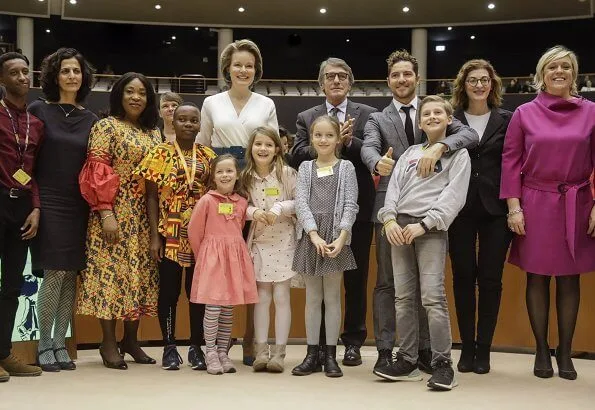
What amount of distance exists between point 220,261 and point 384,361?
101 centimetres

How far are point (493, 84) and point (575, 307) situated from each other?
4.23 ft

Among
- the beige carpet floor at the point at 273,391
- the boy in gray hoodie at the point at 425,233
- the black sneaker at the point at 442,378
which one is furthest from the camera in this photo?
the boy in gray hoodie at the point at 425,233

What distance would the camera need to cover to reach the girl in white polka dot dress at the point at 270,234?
3762 millimetres

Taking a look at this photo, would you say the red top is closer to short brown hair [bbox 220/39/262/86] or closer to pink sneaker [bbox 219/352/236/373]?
short brown hair [bbox 220/39/262/86]

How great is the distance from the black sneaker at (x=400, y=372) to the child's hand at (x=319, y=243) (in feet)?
2.15

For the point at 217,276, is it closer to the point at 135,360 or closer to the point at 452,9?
the point at 135,360

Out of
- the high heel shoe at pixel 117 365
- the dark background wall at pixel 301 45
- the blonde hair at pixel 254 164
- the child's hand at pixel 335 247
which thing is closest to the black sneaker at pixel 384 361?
the child's hand at pixel 335 247

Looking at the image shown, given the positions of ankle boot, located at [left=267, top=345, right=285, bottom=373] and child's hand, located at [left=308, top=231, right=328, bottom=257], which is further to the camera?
ankle boot, located at [left=267, top=345, right=285, bottom=373]

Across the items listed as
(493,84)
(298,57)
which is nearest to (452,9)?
(298,57)

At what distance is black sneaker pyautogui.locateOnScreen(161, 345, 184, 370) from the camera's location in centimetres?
376

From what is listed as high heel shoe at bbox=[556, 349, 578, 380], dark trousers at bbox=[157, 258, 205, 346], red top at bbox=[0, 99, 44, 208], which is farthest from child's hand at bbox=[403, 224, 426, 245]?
red top at bbox=[0, 99, 44, 208]

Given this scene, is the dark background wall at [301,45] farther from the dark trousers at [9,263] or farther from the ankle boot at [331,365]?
the ankle boot at [331,365]

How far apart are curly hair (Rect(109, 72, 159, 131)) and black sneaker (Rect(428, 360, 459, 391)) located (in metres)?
2.06

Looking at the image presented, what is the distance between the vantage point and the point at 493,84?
3846 mm
